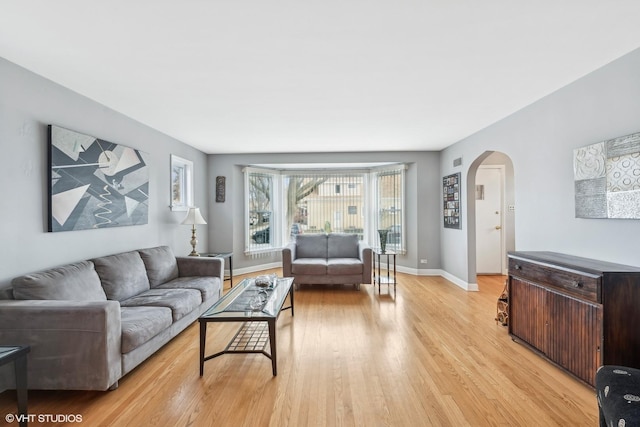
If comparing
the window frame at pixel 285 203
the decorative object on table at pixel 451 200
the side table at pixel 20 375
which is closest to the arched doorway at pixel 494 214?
the decorative object on table at pixel 451 200

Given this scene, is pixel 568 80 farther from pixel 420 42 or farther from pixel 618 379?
pixel 618 379

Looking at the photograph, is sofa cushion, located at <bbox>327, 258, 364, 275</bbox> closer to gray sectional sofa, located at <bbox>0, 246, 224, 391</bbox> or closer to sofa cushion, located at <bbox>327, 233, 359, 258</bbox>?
sofa cushion, located at <bbox>327, 233, 359, 258</bbox>

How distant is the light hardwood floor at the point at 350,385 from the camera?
1.79 metres

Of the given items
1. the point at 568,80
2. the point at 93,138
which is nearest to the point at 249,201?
the point at 93,138

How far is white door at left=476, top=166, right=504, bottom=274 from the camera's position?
548 cm

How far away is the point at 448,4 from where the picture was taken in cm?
160

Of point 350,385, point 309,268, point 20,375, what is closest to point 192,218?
point 309,268

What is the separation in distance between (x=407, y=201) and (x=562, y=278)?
352 centimetres

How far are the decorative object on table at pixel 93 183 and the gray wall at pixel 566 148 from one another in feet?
14.8

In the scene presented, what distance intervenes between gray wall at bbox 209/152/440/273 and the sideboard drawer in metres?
2.67

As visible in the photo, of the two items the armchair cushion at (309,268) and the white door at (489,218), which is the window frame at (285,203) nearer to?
the armchair cushion at (309,268)

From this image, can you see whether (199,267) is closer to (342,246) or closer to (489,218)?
(342,246)

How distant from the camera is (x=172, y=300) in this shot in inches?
110

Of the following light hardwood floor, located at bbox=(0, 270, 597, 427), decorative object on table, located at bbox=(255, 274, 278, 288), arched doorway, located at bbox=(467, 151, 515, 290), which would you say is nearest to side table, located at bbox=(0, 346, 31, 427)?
light hardwood floor, located at bbox=(0, 270, 597, 427)
